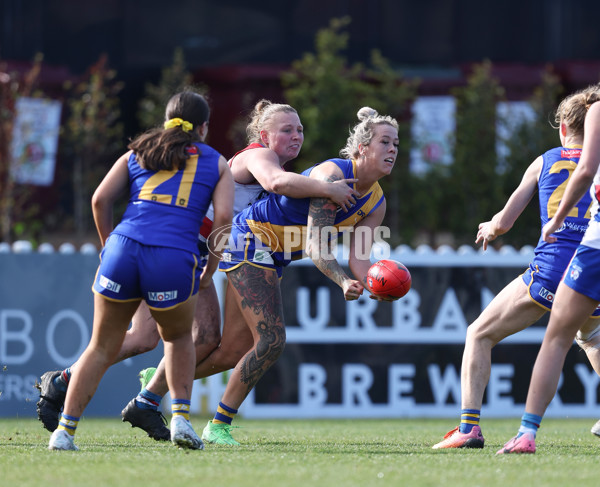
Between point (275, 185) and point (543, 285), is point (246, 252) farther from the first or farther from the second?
point (543, 285)

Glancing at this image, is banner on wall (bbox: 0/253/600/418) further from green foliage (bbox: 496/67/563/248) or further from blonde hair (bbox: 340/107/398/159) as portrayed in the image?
green foliage (bbox: 496/67/563/248)

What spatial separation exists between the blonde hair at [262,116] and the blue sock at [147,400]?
1.80m

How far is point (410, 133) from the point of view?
17.7 metres

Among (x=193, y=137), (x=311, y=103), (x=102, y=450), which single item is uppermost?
(x=311, y=103)

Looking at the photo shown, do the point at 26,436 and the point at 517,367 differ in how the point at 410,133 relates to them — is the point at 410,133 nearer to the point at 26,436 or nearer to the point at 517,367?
the point at 517,367

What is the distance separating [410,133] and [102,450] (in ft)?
42.7

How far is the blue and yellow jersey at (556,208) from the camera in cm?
560

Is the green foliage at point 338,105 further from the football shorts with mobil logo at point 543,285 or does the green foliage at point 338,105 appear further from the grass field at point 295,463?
the football shorts with mobil logo at point 543,285

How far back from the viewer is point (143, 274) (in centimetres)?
507

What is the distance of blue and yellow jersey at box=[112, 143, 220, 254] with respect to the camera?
515cm

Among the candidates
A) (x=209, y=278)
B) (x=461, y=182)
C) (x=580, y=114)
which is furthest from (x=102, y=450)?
(x=461, y=182)

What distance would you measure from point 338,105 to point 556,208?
11.1m

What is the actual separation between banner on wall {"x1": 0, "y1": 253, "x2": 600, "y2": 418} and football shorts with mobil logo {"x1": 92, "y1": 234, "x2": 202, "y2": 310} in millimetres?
4869

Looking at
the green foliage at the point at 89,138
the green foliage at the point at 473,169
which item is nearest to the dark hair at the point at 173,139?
the green foliage at the point at 473,169
